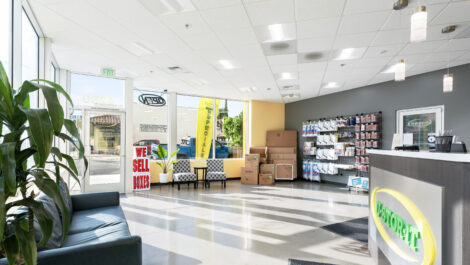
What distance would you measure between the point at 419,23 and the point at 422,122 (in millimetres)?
4750

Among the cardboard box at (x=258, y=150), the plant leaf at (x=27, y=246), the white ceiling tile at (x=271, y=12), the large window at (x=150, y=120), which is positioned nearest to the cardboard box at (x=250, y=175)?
the cardboard box at (x=258, y=150)

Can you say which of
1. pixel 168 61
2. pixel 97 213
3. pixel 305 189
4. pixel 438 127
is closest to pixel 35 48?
pixel 168 61

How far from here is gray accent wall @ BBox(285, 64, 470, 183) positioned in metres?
5.08

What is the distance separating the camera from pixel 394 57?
187 inches

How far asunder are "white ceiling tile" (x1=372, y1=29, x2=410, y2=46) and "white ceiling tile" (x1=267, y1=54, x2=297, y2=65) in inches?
53.7

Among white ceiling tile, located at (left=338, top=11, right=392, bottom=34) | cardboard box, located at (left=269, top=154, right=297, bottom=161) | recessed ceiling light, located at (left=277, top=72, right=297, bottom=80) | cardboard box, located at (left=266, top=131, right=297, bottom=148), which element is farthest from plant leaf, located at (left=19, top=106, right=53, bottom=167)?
cardboard box, located at (left=266, top=131, right=297, bottom=148)

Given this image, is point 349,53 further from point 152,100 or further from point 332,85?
point 152,100

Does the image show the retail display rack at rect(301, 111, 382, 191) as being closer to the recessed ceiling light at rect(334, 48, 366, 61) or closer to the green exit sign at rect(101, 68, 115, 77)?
the recessed ceiling light at rect(334, 48, 366, 61)

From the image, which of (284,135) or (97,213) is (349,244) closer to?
(97,213)

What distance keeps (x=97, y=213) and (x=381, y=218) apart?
3.28 metres

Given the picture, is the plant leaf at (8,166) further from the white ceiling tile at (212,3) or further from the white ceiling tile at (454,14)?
the white ceiling tile at (454,14)

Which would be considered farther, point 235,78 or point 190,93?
point 190,93

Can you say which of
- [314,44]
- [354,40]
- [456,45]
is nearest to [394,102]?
[456,45]

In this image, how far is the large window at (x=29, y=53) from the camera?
3.24 metres
